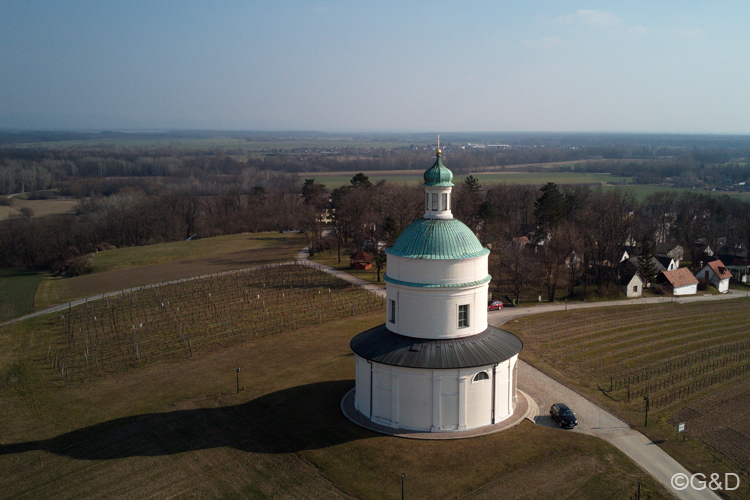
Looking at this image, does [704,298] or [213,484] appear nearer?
[213,484]

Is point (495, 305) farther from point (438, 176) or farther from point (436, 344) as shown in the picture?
point (438, 176)

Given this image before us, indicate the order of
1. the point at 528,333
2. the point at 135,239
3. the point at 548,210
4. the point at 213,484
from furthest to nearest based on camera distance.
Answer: the point at 135,239, the point at 548,210, the point at 528,333, the point at 213,484

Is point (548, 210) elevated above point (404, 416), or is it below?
above

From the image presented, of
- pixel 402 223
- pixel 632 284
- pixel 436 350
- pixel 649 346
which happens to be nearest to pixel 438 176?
pixel 436 350

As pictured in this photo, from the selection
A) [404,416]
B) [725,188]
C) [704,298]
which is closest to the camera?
[404,416]

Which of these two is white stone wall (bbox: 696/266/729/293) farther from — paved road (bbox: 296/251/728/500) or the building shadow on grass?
the building shadow on grass

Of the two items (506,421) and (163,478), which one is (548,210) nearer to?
(506,421)

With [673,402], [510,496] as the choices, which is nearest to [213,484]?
[510,496]
